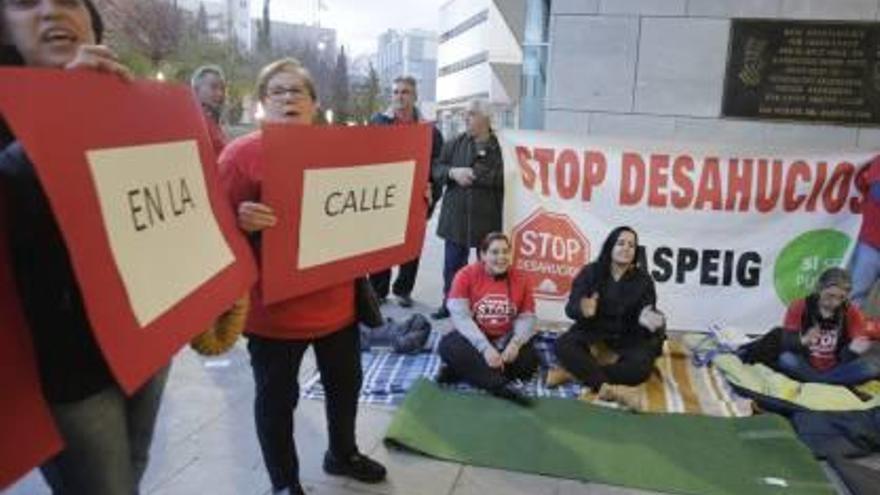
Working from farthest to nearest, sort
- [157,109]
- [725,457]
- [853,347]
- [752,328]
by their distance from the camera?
[752,328] → [853,347] → [725,457] → [157,109]

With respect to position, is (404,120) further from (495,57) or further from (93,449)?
(495,57)

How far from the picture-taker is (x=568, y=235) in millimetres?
5684

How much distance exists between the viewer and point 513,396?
421 cm

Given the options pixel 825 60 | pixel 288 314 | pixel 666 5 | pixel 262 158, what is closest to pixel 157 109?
pixel 262 158

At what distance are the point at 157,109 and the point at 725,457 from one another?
3.15 metres

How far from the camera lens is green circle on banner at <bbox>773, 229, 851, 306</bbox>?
552 cm

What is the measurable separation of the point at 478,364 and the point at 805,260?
115 inches

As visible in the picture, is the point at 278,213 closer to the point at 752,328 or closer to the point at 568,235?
the point at 568,235

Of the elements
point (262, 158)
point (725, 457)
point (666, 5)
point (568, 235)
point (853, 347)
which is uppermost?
point (666, 5)

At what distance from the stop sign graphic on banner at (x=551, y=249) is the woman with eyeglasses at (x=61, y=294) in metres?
4.26

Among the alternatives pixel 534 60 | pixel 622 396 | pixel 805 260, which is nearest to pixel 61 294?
pixel 622 396

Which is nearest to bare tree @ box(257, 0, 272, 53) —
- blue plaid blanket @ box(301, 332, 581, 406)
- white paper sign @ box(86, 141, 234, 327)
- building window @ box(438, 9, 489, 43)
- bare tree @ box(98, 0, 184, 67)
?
bare tree @ box(98, 0, 184, 67)

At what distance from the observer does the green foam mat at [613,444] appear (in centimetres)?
340

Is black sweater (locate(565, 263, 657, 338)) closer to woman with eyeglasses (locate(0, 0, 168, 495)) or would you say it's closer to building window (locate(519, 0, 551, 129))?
woman with eyeglasses (locate(0, 0, 168, 495))
